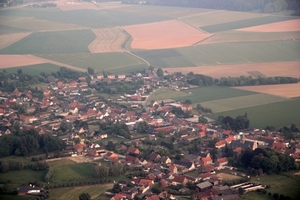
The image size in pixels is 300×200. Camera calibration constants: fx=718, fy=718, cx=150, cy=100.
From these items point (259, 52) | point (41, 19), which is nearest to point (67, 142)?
point (259, 52)

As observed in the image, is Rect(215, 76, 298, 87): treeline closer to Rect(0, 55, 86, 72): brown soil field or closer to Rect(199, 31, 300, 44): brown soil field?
Rect(0, 55, 86, 72): brown soil field

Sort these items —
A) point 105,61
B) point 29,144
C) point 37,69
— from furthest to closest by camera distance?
point 105,61, point 37,69, point 29,144

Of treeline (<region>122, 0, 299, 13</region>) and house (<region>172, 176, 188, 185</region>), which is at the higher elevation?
treeline (<region>122, 0, 299, 13</region>)

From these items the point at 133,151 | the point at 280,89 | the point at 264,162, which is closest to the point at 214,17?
the point at 280,89

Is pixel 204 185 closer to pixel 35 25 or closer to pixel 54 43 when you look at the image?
pixel 54 43

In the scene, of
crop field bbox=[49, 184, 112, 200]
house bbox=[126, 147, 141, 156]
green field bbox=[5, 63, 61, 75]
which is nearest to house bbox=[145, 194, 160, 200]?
crop field bbox=[49, 184, 112, 200]

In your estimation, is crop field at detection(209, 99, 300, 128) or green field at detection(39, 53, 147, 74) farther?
green field at detection(39, 53, 147, 74)

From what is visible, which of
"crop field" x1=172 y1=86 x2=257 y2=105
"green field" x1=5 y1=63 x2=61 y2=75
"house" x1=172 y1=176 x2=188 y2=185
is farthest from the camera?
"green field" x1=5 y1=63 x2=61 y2=75
